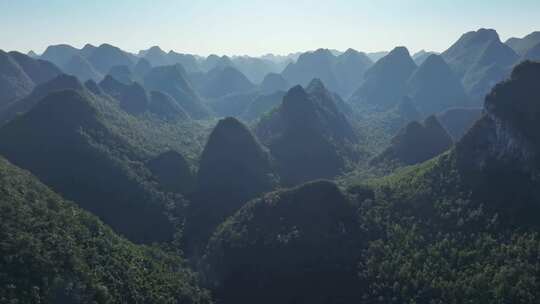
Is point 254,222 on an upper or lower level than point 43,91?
lower

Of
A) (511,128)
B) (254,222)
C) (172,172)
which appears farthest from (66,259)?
(511,128)

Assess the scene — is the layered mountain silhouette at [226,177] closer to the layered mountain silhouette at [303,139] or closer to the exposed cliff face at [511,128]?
the layered mountain silhouette at [303,139]

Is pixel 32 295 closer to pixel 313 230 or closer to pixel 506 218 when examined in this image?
pixel 313 230

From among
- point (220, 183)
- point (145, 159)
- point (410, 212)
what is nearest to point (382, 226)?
point (410, 212)

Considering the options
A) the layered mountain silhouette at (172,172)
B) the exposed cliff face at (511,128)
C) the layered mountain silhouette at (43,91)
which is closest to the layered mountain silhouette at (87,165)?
the layered mountain silhouette at (172,172)

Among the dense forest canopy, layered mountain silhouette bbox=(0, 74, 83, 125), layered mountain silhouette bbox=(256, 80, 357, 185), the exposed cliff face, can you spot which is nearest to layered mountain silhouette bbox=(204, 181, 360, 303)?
the dense forest canopy

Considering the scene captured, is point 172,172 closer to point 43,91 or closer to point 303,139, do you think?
point 303,139

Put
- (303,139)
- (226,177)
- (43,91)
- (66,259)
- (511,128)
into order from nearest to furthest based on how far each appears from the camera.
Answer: (66,259) < (511,128) < (226,177) < (303,139) < (43,91)
